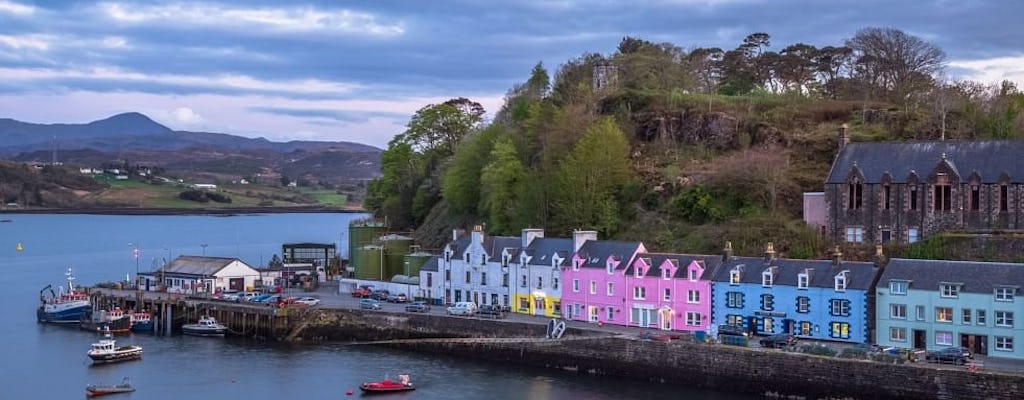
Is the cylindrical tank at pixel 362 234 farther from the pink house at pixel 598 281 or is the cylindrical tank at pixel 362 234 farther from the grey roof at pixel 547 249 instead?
the pink house at pixel 598 281

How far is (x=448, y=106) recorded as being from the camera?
352ft

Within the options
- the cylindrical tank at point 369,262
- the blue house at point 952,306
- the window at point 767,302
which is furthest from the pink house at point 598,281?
the cylindrical tank at point 369,262

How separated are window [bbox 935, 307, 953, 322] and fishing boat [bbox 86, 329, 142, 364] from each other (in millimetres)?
38609

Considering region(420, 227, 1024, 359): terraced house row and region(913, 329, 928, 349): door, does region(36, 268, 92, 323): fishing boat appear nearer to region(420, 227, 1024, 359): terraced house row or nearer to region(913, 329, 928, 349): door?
region(420, 227, 1024, 359): terraced house row

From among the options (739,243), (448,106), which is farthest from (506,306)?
(448,106)

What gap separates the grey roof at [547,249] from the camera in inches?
2375

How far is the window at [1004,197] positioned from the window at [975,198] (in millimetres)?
981

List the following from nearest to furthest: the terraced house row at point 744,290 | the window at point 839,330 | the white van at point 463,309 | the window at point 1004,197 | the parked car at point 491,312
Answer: the terraced house row at point 744,290
the window at point 839,330
the window at point 1004,197
the parked car at point 491,312
the white van at point 463,309

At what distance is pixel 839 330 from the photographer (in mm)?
49562

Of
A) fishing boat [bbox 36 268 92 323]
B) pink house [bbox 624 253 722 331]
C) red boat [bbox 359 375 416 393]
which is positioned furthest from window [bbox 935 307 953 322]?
fishing boat [bbox 36 268 92 323]

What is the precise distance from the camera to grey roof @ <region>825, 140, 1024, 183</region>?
56.0 m

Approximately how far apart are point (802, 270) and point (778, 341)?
5108mm

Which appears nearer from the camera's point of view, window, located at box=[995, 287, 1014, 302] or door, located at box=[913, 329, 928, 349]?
window, located at box=[995, 287, 1014, 302]

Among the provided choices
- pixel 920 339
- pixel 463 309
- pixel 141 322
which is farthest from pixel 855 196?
pixel 141 322
